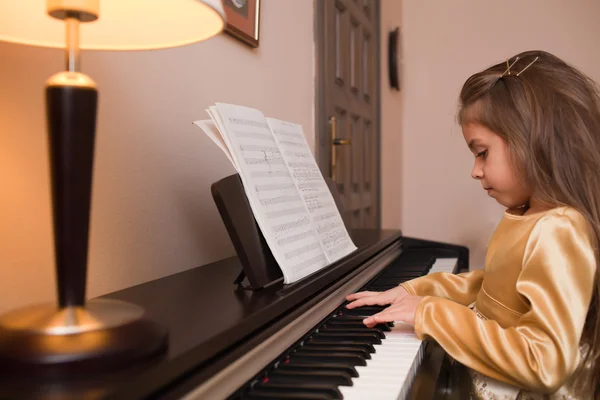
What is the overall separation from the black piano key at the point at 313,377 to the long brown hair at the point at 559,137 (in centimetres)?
64

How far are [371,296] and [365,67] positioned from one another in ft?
8.22

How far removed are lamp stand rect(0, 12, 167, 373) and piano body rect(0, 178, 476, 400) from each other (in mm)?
24

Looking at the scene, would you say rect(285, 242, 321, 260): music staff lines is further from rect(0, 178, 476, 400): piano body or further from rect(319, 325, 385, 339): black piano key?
rect(319, 325, 385, 339): black piano key

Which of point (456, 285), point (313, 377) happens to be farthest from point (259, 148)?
point (456, 285)

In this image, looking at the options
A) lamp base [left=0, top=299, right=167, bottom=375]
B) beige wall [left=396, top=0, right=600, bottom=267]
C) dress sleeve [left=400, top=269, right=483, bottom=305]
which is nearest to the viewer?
lamp base [left=0, top=299, right=167, bottom=375]

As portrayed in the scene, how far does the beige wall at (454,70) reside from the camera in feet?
14.2

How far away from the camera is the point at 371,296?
1351 mm

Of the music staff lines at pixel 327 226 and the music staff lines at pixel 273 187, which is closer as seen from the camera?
the music staff lines at pixel 273 187

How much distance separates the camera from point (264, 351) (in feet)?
3.02

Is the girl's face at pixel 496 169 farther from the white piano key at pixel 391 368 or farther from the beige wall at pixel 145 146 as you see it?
the beige wall at pixel 145 146

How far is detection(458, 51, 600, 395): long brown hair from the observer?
122 cm

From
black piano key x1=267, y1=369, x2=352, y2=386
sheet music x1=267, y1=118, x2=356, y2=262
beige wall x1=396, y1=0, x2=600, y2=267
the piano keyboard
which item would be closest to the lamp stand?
the piano keyboard

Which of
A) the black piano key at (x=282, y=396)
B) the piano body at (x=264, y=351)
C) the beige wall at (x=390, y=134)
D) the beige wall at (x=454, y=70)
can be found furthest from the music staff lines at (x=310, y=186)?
the beige wall at (x=454, y=70)

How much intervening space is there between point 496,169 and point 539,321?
1.21ft
